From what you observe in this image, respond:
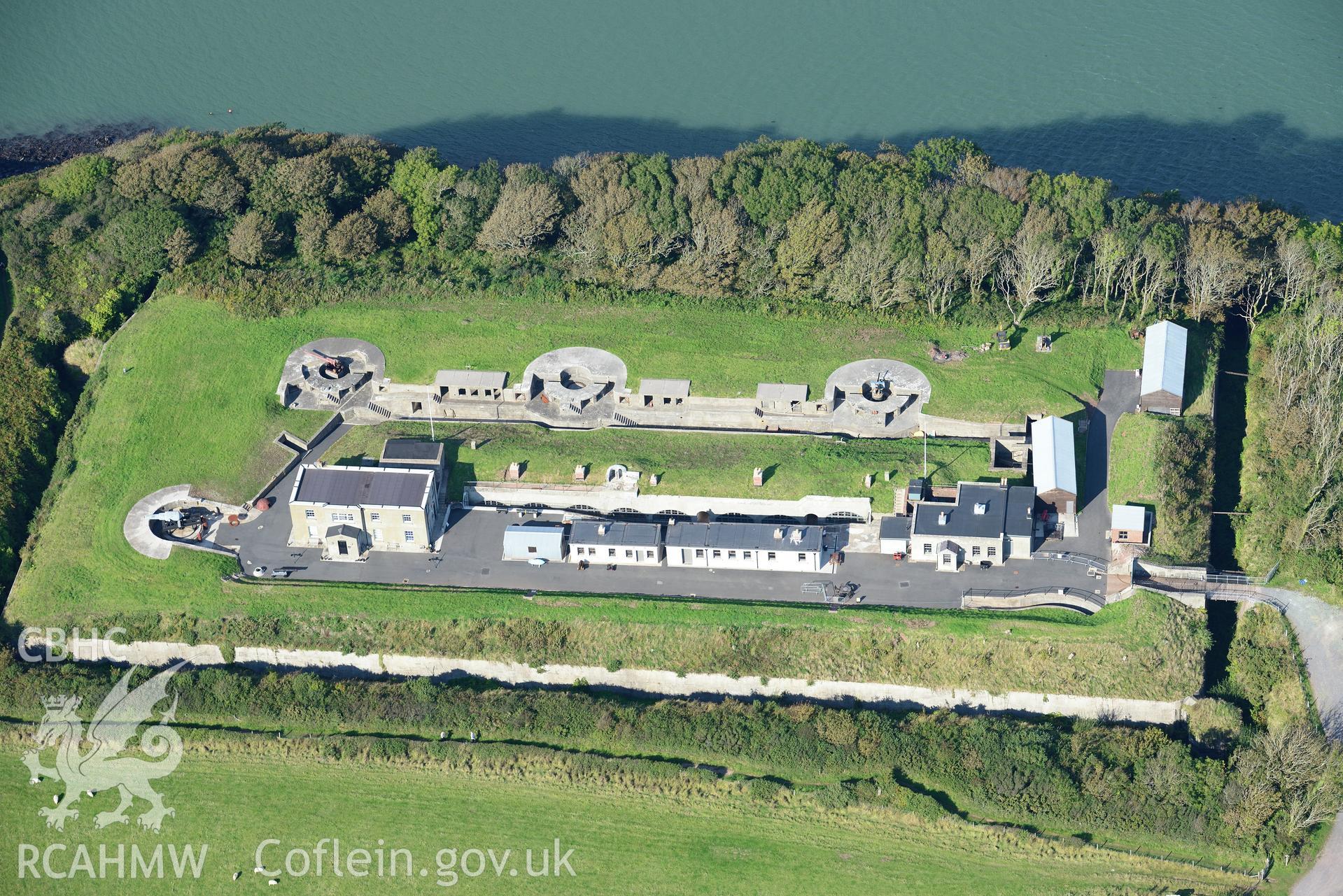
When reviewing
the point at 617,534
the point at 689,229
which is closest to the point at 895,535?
the point at 617,534

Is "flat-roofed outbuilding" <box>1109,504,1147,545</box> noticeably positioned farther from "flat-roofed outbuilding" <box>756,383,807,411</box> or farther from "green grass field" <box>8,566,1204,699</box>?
"flat-roofed outbuilding" <box>756,383,807,411</box>

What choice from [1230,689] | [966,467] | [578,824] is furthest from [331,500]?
[1230,689]

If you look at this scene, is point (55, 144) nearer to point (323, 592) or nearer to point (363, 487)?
point (363, 487)

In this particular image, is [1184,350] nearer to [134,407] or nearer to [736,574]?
[736,574]

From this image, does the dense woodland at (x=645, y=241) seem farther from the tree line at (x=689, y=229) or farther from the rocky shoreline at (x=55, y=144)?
the rocky shoreline at (x=55, y=144)

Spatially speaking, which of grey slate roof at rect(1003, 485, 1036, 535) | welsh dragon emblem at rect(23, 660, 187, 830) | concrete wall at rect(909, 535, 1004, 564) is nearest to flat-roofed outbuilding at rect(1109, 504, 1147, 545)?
grey slate roof at rect(1003, 485, 1036, 535)

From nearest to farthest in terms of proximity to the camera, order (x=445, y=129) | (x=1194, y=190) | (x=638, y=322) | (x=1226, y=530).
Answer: (x=1226, y=530)
(x=638, y=322)
(x=1194, y=190)
(x=445, y=129)
